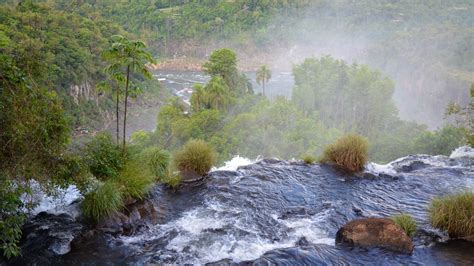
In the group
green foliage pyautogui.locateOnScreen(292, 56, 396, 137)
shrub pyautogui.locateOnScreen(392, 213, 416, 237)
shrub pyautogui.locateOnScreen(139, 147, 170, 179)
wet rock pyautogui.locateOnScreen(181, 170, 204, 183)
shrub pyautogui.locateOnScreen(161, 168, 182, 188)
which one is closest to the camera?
shrub pyautogui.locateOnScreen(392, 213, 416, 237)

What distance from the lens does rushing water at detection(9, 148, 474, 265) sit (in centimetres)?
1016

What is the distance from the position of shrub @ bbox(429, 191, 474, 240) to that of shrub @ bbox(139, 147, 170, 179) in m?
8.97

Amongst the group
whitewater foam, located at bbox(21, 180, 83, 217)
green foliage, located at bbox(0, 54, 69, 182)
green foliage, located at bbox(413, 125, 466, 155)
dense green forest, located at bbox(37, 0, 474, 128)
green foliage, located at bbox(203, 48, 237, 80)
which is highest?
dense green forest, located at bbox(37, 0, 474, 128)

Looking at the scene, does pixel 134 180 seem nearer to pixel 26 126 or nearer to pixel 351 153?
pixel 26 126

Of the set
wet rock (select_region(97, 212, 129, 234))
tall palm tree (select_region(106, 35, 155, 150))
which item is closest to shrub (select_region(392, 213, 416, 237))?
wet rock (select_region(97, 212, 129, 234))

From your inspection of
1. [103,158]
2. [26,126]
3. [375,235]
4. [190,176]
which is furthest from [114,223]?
[375,235]

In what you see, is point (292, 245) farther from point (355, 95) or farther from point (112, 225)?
point (355, 95)

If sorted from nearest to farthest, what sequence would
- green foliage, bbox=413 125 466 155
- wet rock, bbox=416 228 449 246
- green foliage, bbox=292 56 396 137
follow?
wet rock, bbox=416 228 449 246
green foliage, bbox=413 125 466 155
green foliage, bbox=292 56 396 137

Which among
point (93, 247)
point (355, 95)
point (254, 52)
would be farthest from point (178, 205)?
point (254, 52)

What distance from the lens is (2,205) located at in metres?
8.20

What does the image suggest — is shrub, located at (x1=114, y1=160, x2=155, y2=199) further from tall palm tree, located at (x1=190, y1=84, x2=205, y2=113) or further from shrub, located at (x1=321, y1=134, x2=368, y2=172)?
tall palm tree, located at (x1=190, y1=84, x2=205, y2=113)

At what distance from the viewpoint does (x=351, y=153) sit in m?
16.5

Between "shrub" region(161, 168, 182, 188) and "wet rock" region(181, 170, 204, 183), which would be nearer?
"shrub" region(161, 168, 182, 188)

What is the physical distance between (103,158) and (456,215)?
34.0ft
